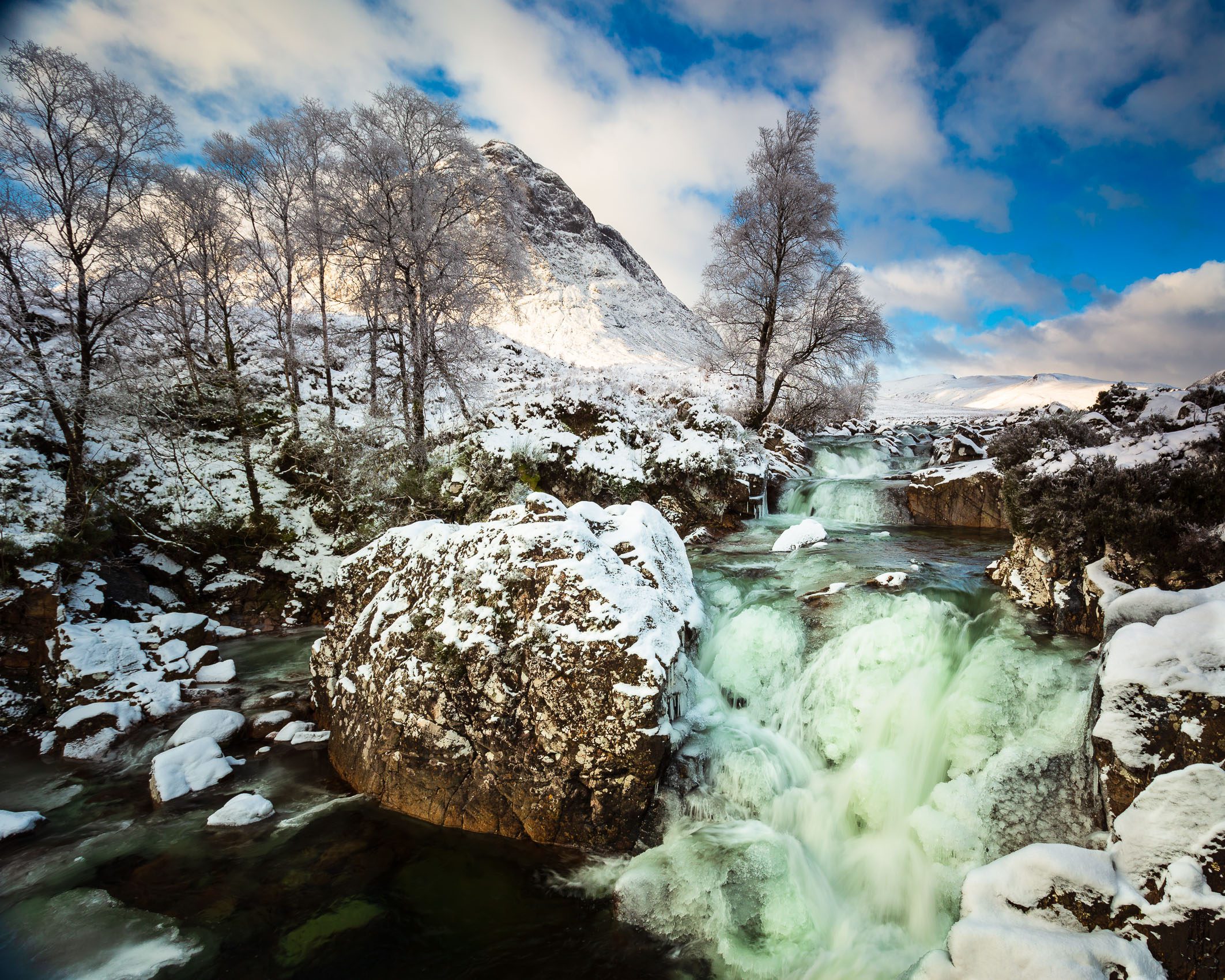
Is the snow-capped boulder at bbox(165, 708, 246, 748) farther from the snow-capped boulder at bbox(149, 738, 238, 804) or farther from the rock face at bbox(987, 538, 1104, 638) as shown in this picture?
the rock face at bbox(987, 538, 1104, 638)

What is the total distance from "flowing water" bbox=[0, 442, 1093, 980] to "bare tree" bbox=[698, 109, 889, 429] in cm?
1145

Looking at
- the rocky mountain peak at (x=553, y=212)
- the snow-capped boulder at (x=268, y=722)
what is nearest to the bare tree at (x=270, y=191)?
the snow-capped boulder at (x=268, y=722)

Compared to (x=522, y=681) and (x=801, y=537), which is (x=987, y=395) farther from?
(x=522, y=681)

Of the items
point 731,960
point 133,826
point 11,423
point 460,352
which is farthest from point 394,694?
point 11,423

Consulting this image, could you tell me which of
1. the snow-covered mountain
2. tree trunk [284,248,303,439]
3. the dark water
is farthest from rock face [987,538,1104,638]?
the snow-covered mountain

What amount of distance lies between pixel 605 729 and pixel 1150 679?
4571mm

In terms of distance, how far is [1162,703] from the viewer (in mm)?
3658

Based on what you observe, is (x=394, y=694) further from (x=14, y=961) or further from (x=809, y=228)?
(x=809, y=228)

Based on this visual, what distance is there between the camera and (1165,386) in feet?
31.8

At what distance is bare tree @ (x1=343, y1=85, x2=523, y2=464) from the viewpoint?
39.8ft

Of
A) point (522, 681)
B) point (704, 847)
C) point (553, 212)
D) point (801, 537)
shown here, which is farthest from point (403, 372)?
point (553, 212)

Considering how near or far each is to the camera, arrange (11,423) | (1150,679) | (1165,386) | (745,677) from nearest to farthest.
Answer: (1150,679) → (745,677) → (1165,386) → (11,423)

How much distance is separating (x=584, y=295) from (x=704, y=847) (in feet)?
178

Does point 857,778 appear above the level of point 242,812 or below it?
above
